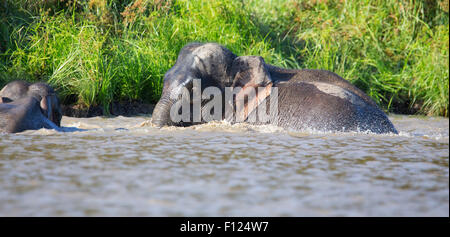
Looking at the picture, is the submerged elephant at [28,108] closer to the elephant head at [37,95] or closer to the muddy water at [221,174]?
the elephant head at [37,95]

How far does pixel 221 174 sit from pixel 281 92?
2805 mm

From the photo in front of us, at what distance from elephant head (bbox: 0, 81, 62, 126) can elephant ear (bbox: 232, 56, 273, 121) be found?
185 centimetres

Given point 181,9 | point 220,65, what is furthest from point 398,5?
point 220,65

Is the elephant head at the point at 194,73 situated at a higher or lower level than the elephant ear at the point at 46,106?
higher

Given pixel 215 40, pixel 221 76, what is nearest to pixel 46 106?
pixel 221 76

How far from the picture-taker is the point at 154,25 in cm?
892

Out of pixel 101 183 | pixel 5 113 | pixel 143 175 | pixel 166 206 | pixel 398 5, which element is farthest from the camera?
pixel 398 5

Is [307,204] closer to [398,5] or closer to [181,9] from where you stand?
[181,9]

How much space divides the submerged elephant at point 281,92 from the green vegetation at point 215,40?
1.81 meters

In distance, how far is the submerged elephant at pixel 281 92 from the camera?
5445 mm

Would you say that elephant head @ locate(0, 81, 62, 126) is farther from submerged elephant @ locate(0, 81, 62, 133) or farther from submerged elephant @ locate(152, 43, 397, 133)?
submerged elephant @ locate(152, 43, 397, 133)

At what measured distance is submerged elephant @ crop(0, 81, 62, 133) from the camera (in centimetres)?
499

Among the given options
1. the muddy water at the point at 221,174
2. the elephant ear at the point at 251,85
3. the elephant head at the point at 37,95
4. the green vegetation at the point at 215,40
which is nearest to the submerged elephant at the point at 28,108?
the elephant head at the point at 37,95

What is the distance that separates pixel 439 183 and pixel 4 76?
586 cm
